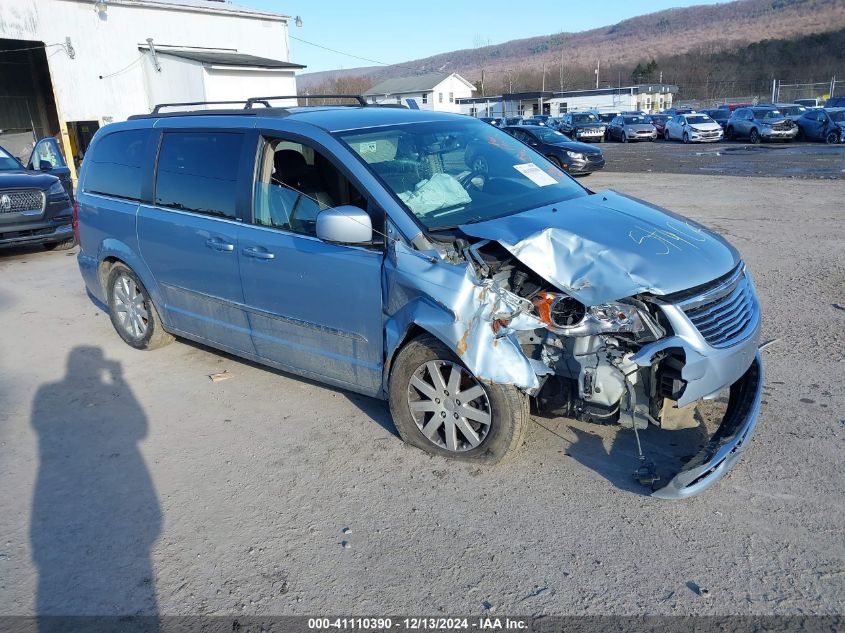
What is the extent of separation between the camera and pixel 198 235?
15.6 feet

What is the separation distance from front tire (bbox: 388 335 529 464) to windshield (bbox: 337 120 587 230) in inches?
30.8

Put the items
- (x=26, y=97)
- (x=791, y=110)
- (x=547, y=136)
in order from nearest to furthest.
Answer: (x=547, y=136) → (x=26, y=97) → (x=791, y=110)

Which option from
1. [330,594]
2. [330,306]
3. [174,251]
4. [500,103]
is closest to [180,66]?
[174,251]

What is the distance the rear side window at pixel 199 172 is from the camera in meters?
4.58

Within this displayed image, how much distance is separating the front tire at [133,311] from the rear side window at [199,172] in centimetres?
97

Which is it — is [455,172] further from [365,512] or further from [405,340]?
→ [365,512]

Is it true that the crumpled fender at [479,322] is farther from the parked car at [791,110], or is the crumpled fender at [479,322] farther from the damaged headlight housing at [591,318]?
the parked car at [791,110]

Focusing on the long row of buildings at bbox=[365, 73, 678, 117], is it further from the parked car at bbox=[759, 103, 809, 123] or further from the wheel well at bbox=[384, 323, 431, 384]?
the wheel well at bbox=[384, 323, 431, 384]

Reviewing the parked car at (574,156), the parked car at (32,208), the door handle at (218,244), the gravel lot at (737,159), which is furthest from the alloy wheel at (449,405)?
the parked car at (574,156)

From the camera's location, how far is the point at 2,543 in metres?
3.35

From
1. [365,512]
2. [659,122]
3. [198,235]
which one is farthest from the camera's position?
[659,122]

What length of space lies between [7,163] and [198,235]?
348 inches

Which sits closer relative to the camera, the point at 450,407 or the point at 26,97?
the point at 450,407

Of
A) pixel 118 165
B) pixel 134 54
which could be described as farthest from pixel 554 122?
pixel 118 165
